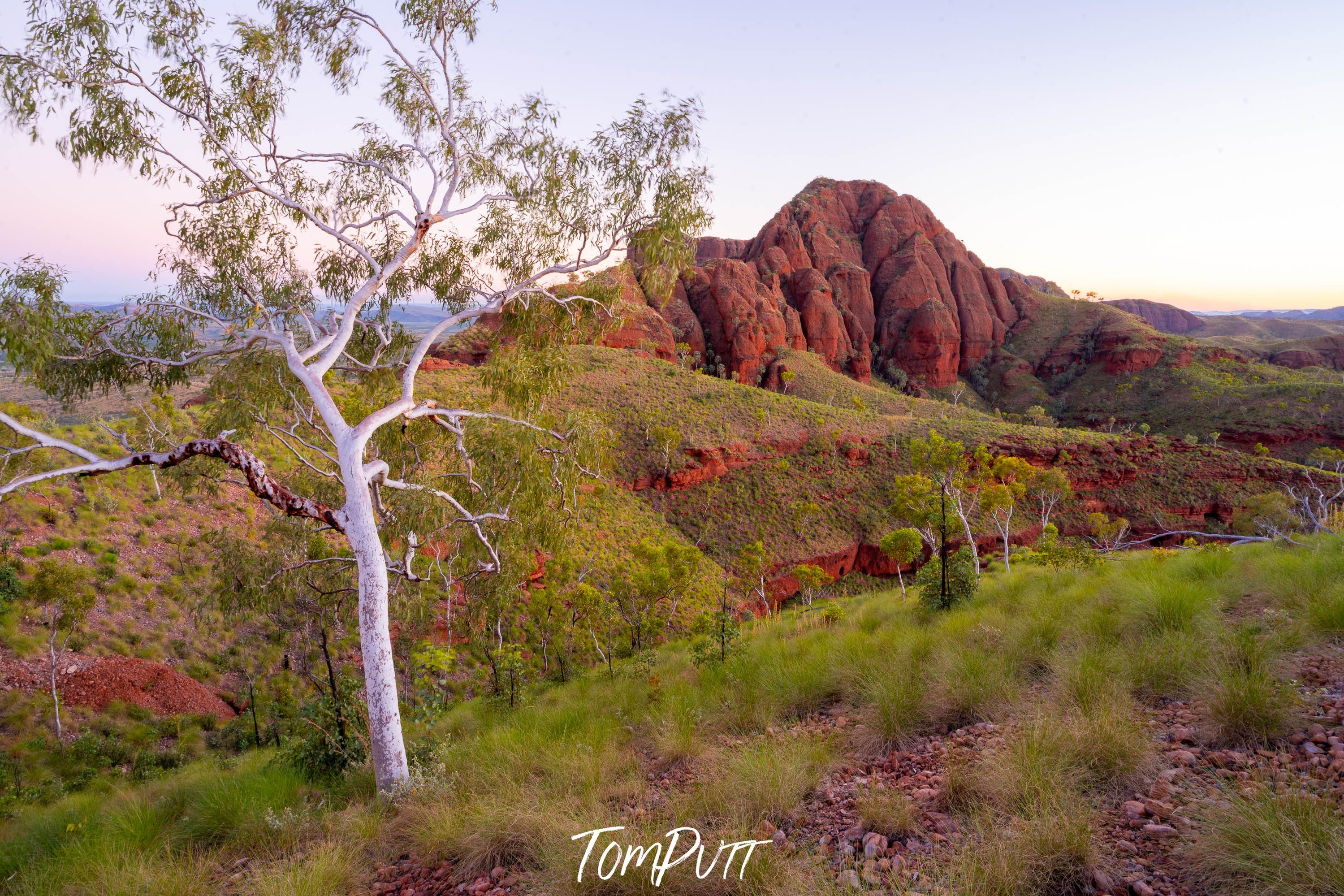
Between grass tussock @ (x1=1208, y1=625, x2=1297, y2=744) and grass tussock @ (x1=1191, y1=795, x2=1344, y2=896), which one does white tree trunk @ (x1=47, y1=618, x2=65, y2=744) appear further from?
grass tussock @ (x1=1208, y1=625, x2=1297, y2=744)

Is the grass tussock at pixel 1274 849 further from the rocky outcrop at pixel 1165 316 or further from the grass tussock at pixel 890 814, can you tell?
the rocky outcrop at pixel 1165 316

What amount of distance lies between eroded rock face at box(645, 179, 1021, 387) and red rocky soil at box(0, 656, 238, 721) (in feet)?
212

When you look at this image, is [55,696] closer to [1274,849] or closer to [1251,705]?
[1274,849]

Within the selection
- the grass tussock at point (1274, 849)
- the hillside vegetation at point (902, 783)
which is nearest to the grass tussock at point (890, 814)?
the hillside vegetation at point (902, 783)

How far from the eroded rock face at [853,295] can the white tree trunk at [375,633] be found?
225 feet

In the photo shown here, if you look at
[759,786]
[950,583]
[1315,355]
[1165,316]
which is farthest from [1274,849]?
[1165,316]

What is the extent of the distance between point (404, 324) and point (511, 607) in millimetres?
11632

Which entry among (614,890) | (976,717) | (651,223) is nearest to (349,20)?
(651,223)

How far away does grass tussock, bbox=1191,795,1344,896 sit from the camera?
223 centimetres
